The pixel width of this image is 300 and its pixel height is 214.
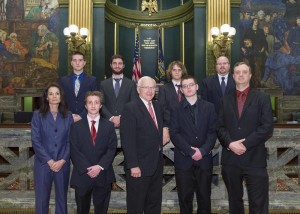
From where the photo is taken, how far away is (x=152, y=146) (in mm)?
3814

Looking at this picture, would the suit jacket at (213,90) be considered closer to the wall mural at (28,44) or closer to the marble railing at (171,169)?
the marble railing at (171,169)

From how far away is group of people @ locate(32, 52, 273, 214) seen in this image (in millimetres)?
3795

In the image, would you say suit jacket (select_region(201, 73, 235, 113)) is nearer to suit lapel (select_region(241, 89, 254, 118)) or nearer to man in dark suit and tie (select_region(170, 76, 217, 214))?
man in dark suit and tie (select_region(170, 76, 217, 214))

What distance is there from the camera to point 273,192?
15.1ft

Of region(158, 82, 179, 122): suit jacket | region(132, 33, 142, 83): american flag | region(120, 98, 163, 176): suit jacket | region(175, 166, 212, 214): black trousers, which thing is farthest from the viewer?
region(132, 33, 142, 83): american flag

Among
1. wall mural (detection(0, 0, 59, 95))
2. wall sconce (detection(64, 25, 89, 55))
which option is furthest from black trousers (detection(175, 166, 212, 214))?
wall mural (detection(0, 0, 59, 95))

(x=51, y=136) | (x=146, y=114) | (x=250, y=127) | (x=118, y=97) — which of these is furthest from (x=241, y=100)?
(x=51, y=136)

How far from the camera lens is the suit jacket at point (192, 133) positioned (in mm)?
3922

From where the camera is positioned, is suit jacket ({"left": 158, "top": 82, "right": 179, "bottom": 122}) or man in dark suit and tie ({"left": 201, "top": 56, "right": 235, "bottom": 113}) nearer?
suit jacket ({"left": 158, "top": 82, "right": 179, "bottom": 122})

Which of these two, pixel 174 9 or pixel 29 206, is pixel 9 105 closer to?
pixel 174 9

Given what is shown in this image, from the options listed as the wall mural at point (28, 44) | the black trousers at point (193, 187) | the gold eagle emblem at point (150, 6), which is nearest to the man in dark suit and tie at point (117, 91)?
the black trousers at point (193, 187)

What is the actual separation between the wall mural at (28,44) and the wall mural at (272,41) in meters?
6.87

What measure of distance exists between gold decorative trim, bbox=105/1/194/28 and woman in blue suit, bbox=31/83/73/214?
32.6 ft

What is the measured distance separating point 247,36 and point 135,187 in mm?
10353
